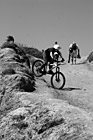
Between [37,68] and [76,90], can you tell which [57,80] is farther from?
[37,68]

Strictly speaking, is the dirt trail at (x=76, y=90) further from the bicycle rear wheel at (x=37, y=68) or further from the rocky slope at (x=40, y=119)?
the rocky slope at (x=40, y=119)

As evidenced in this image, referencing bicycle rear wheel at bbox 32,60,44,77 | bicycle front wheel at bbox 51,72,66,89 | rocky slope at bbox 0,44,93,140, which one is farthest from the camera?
bicycle rear wheel at bbox 32,60,44,77

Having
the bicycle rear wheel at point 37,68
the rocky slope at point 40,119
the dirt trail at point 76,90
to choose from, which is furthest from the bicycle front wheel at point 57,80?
the rocky slope at point 40,119

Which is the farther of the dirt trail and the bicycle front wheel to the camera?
the bicycle front wheel

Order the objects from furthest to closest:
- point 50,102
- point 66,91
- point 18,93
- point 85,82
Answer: point 85,82 < point 66,91 < point 18,93 < point 50,102

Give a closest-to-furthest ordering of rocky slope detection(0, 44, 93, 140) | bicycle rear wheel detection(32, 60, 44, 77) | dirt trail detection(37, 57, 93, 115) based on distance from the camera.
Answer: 1. rocky slope detection(0, 44, 93, 140)
2. dirt trail detection(37, 57, 93, 115)
3. bicycle rear wheel detection(32, 60, 44, 77)

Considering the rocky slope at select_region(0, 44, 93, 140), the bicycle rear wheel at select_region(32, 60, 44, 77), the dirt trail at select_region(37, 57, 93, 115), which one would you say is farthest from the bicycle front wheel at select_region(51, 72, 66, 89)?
the rocky slope at select_region(0, 44, 93, 140)

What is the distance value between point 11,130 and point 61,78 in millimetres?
7600

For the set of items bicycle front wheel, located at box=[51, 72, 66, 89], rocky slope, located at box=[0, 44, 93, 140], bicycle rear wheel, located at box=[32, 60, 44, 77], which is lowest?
rocky slope, located at box=[0, 44, 93, 140]

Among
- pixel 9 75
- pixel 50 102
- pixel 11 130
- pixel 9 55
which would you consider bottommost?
pixel 11 130

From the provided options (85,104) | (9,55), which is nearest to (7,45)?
(9,55)

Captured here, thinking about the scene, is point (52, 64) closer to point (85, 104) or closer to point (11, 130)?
point (85, 104)

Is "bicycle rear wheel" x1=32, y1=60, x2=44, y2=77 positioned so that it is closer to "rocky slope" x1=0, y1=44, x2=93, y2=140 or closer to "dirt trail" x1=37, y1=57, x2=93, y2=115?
"dirt trail" x1=37, y1=57, x2=93, y2=115

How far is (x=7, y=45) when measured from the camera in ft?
60.3
